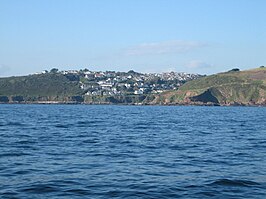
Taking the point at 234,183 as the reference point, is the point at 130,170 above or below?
above

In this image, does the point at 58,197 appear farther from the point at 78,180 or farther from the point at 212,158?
the point at 212,158

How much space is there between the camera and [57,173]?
23.5 m

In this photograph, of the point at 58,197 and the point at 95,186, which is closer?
the point at 58,197

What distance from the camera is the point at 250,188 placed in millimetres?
20625

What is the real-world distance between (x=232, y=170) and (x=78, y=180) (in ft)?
30.2

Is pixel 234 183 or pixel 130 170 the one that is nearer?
pixel 234 183

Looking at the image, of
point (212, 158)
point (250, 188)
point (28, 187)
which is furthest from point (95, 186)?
point (212, 158)

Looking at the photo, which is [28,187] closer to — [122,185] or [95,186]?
[95,186]

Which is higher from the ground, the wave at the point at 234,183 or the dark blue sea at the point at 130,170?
the dark blue sea at the point at 130,170

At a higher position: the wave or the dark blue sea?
the dark blue sea

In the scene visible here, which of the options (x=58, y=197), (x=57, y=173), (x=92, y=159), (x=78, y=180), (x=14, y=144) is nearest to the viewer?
(x=58, y=197)

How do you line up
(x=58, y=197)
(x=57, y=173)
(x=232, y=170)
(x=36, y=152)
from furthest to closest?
(x=36, y=152), (x=232, y=170), (x=57, y=173), (x=58, y=197)

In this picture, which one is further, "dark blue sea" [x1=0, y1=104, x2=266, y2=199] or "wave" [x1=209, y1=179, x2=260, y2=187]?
"wave" [x1=209, y1=179, x2=260, y2=187]

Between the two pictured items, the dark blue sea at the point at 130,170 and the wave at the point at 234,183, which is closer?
the dark blue sea at the point at 130,170
